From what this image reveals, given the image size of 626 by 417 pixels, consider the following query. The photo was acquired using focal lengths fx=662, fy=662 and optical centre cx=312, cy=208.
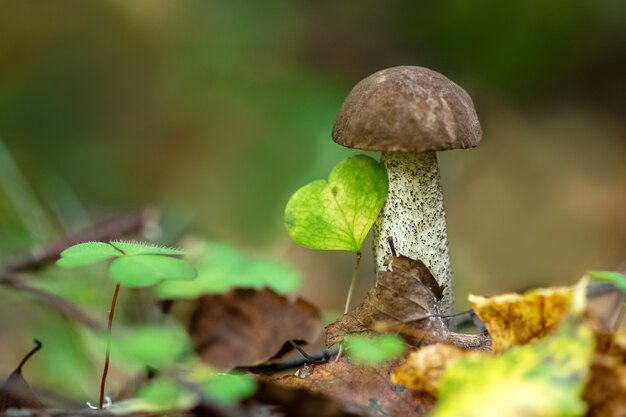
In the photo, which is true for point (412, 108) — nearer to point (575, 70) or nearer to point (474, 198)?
point (474, 198)

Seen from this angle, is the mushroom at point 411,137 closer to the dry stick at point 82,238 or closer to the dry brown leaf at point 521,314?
the dry brown leaf at point 521,314

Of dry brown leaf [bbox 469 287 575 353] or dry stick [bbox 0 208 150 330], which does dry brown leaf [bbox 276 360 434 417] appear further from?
dry stick [bbox 0 208 150 330]

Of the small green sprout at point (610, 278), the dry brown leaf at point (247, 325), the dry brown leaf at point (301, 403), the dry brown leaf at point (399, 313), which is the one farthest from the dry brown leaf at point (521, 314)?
the dry brown leaf at point (247, 325)

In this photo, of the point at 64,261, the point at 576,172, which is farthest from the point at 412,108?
the point at 576,172

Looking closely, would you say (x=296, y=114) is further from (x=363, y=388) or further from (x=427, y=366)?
(x=427, y=366)

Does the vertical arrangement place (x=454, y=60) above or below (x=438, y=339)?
above

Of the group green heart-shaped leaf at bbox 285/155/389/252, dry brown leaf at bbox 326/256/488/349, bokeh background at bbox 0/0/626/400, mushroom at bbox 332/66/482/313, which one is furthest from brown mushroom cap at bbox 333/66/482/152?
bokeh background at bbox 0/0/626/400
